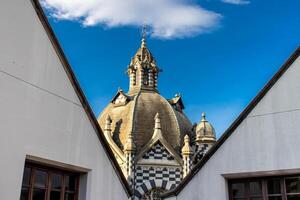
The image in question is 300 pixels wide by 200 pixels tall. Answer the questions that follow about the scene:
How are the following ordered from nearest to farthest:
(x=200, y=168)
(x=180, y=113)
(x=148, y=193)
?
1. (x=200, y=168)
2. (x=148, y=193)
3. (x=180, y=113)

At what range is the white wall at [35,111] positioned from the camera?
795cm

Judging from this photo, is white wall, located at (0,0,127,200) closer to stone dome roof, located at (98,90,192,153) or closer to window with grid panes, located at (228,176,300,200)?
window with grid panes, located at (228,176,300,200)

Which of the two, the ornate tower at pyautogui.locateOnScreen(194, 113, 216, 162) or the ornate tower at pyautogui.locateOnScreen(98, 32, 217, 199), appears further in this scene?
the ornate tower at pyautogui.locateOnScreen(194, 113, 216, 162)

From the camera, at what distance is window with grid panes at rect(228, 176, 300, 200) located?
9.45 metres

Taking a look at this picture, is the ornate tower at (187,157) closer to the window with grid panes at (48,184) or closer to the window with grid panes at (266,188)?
the window with grid panes at (266,188)

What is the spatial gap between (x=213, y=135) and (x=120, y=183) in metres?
16.3

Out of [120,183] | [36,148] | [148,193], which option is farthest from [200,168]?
[148,193]

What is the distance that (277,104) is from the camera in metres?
9.95

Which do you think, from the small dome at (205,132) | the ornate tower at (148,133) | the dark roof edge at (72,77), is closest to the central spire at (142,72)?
the ornate tower at (148,133)

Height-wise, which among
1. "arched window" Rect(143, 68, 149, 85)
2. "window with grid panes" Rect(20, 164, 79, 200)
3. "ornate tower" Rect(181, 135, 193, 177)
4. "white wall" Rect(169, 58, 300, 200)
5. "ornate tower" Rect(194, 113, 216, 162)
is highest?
"arched window" Rect(143, 68, 149, 85)

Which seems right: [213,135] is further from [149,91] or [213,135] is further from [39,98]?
[39,98]

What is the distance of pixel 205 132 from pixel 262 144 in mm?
16559

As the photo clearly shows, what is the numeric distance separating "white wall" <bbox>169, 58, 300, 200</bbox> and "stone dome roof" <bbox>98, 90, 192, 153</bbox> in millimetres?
16557

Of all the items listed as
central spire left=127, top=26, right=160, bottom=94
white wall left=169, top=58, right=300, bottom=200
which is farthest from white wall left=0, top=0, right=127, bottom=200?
central spire left=127, top=26, right=160, bottom=94
